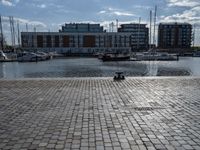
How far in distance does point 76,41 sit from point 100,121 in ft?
326

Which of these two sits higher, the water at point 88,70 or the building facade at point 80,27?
the building facade at point 80,27

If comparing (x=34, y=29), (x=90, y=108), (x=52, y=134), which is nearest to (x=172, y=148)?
(x=52, y=134)

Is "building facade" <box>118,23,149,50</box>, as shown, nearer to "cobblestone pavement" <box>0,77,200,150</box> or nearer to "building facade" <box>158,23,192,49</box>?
"building facade" <box>158,23,192,49</box>

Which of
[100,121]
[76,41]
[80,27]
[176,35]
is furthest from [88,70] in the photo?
[176,35]

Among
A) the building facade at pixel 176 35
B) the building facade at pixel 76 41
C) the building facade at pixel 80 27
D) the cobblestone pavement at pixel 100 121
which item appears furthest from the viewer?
Answer: the building facade at pixel 176 35

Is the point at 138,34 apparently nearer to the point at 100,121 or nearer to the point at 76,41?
the point at 76,41

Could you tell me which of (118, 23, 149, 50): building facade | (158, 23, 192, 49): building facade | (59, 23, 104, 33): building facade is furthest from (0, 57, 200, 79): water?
(158, 23, 192, 49): building facade

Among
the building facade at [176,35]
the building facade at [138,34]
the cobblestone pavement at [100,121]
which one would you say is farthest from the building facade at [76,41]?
the cobblestone pavement at [100,121]

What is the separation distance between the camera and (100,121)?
19.6 feet

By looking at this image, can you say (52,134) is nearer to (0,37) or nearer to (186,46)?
(0,37)

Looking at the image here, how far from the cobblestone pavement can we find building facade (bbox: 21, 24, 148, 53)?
305ft

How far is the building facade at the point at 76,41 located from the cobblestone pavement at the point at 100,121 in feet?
305

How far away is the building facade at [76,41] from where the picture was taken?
99062 millimetres

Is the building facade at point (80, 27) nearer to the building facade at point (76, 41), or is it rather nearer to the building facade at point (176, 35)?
the building facade at point (76, 41)
